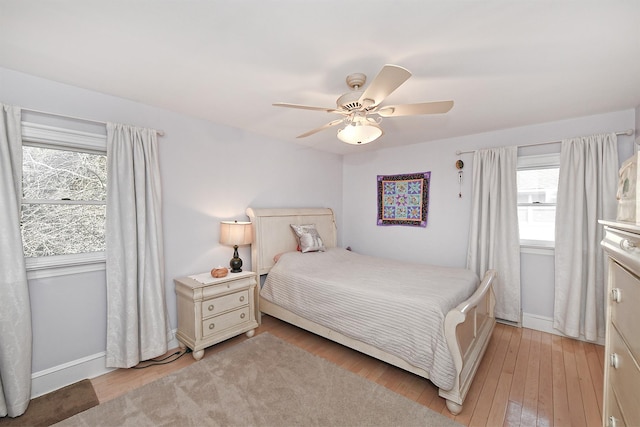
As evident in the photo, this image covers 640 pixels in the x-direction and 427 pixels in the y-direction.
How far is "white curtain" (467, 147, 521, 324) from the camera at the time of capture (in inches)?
124

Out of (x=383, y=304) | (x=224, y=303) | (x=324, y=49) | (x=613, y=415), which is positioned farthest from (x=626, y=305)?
(x=224, y=303)

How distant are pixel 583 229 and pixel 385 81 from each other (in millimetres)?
2870

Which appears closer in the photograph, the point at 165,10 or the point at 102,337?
the point at 165,10

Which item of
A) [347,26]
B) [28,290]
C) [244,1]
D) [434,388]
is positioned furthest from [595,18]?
[28,290]

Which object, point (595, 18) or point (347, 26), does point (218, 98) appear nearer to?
point (347, 26)

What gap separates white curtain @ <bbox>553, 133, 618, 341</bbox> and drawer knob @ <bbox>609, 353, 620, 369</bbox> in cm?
196

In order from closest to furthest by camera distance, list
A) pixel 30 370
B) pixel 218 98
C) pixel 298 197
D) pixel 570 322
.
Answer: pixel 30 370 → pixel 218 98 → pixel 570 322 → pixel 298 197

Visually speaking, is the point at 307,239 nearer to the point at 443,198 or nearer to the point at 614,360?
the point at 443,198

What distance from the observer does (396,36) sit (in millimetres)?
1516

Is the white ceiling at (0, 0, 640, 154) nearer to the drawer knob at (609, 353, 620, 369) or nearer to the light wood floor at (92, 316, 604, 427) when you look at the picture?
the drawer knob at (609, 353, 620, 369)

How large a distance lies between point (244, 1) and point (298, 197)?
2872 mm

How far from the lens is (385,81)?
4.87ft

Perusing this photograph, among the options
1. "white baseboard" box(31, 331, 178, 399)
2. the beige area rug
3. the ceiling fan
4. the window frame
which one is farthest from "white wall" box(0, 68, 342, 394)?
the window frame

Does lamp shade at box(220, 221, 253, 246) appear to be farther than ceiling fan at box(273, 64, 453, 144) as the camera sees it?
Yes
